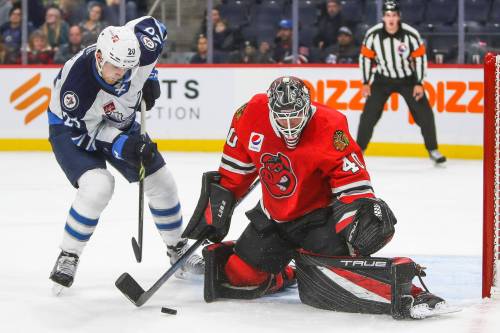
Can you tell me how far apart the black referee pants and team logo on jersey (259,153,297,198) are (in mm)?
4481

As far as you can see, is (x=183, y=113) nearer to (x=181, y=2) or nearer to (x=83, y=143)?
(x=181, y=2)

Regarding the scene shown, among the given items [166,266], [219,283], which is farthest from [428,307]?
[166,266]

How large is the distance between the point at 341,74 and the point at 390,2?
1.02 meters

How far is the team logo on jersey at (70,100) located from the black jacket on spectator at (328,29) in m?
5.37

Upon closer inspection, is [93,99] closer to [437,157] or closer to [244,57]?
[437,157]

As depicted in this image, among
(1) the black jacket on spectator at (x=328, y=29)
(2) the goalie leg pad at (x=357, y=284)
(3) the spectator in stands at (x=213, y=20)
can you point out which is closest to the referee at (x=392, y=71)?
(1) the black jacket on spectator at (x=328, y=29)

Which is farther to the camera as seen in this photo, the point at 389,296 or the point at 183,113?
the point at 183,113

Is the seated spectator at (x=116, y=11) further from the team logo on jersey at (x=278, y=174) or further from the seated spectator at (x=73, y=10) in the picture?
the team logo on jersey at (x=278, y=174)

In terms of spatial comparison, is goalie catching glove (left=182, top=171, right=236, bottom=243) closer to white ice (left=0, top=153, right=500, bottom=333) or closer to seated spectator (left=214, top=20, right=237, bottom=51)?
white ice (left=0, top=153, right=500, bottom=333)

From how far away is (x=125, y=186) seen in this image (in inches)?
283

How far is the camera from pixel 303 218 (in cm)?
386

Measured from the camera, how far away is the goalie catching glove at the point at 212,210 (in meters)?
3.89

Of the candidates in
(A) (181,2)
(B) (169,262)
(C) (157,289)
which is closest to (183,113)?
→ (A) (181,2)

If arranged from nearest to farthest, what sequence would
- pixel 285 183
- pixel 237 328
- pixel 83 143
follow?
1. pixel 237 328
2. pixel 285 183
3. pixel 83 143
